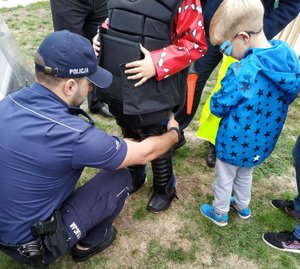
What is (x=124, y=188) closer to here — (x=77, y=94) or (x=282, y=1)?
(x=77, y=94)

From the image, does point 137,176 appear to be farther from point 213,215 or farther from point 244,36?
point 244,36

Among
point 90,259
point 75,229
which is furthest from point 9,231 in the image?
point 90,259

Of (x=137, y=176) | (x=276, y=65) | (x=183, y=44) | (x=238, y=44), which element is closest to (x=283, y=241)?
(x=137, y=176)

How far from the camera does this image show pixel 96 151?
1626 millimetres

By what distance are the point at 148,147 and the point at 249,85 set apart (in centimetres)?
66

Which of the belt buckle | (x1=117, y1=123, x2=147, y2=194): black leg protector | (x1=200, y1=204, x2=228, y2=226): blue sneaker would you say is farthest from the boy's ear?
the belt buckle

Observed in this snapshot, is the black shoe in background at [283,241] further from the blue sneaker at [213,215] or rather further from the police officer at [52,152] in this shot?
the police officer at [52,152]

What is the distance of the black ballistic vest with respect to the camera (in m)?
1.72

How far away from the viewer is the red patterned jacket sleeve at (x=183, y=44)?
1797 mm

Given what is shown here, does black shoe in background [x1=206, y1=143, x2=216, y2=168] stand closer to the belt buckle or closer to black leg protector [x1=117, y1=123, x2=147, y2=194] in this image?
black leg protector [x1=117, y1=123, x2=147, y2=194]

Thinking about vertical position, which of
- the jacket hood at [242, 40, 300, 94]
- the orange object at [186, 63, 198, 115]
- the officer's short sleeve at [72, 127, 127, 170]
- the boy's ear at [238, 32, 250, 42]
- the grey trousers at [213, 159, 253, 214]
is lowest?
the grey trousers at [213, 159, 253, 214]

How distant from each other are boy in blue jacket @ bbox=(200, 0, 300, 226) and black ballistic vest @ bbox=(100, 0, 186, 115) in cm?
30

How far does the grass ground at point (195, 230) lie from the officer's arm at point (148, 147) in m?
0.76

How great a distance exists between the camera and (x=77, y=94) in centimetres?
177
